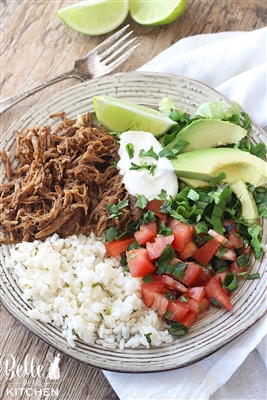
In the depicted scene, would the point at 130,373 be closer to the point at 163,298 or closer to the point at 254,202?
the point at 163,298

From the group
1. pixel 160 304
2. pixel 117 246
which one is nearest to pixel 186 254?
pixel 160 304

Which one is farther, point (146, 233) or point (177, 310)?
point (146, 233)

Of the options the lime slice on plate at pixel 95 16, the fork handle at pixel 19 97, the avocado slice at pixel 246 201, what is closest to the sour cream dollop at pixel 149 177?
the avocado slice at pixel 246 201

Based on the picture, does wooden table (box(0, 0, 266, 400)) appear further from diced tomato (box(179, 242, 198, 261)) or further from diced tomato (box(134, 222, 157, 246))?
diced tomato (box(179, 242, 198, 261))

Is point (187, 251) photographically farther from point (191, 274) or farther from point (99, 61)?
point (99, 61)

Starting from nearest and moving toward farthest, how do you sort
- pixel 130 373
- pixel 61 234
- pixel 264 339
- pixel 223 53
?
pixel 130 373 < pixel 264 339 < pixel 61 234 < pixel 223 53

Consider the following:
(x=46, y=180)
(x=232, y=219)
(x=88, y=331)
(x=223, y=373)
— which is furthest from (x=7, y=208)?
(x=223, y=373)
